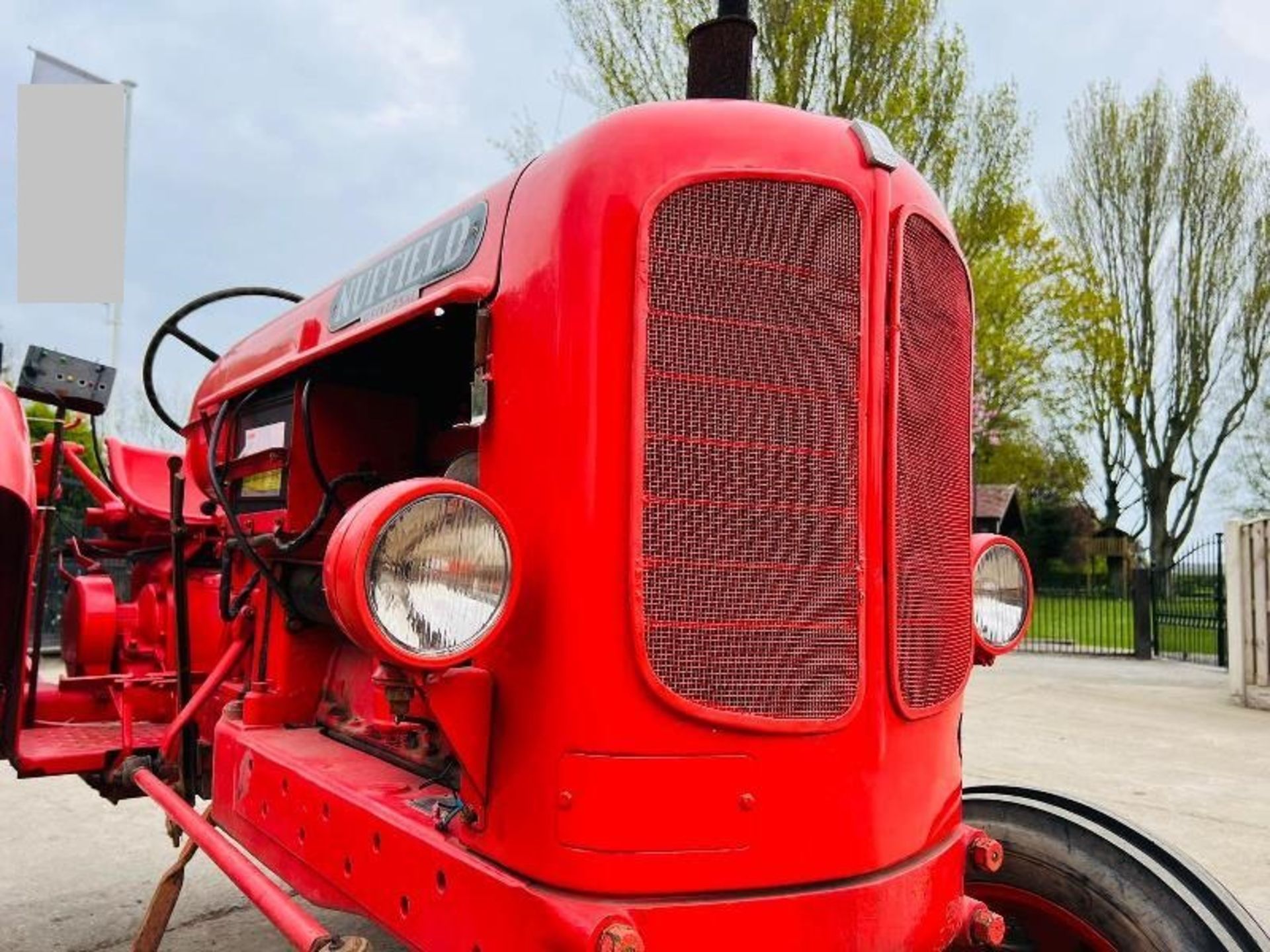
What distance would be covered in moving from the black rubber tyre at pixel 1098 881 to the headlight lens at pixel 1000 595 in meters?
0.42

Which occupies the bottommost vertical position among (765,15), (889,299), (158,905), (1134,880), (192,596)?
(158,905)

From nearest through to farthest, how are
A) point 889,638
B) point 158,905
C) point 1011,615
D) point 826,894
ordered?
point 826,894, point 889,638, point 1011,615, point 158,905

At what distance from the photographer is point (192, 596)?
12.2 feet

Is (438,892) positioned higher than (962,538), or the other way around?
(962,538)

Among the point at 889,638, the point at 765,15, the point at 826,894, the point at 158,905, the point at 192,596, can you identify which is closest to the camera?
the point at 826,894

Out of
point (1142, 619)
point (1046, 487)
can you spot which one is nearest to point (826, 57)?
point (1142, 619)

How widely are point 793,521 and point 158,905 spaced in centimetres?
194

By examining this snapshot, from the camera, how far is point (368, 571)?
5.37ft

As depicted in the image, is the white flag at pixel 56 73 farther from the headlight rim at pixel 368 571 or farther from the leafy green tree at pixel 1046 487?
the leafy green tree at pixel 1046 487

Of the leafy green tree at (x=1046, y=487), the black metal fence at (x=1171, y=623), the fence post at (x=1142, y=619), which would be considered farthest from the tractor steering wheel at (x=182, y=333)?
the leafy green tree at (x=1046, y=487)

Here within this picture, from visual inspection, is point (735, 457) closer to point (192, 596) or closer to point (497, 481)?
point (497, 481)

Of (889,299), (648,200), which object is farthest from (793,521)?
(648,200)

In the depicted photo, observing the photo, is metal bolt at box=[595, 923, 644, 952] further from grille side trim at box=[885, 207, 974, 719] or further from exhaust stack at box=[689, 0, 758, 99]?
exhaust stack at box=[689, 0, 758, 99]

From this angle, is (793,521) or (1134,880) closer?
(793,521)
